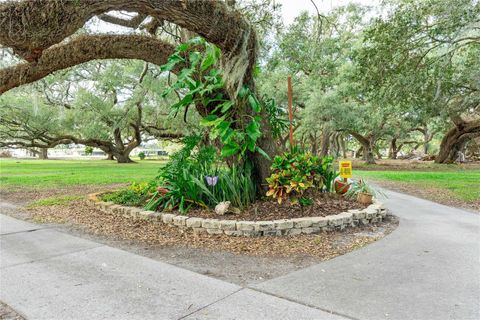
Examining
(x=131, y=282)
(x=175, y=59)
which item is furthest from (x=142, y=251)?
(x=175, y=59)

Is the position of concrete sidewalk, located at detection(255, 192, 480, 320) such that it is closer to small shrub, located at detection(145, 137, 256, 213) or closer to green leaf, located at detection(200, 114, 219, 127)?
small shrub, located at detection(145, 137, 256, 213)

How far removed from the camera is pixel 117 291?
105 inches

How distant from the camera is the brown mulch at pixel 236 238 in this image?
12.1 feet

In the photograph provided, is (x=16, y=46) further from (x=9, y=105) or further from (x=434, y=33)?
(x=9, y=105)

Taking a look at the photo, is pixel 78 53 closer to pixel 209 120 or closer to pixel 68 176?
pixel 209 120

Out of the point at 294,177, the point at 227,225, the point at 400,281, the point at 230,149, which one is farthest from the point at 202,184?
the point at 400,281

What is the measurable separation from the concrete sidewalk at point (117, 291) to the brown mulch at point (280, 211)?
1.42 metres

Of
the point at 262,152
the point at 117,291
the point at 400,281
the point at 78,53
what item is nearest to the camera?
the point at 117,291

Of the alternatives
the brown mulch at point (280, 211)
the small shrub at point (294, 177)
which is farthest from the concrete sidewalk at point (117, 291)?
the small shrub at point (294, 177)

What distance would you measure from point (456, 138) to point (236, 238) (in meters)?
20.6

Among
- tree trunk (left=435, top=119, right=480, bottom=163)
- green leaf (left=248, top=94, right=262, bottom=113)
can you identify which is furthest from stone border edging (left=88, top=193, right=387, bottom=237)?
tree trunk (left=435, top=119, right=480, bottom=163)

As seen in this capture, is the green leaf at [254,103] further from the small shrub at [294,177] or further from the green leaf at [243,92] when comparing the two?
the small shrub at [294,177]

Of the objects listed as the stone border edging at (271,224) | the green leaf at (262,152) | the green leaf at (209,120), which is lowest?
the stone border edging at (271,224)

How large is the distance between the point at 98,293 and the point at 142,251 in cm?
110
